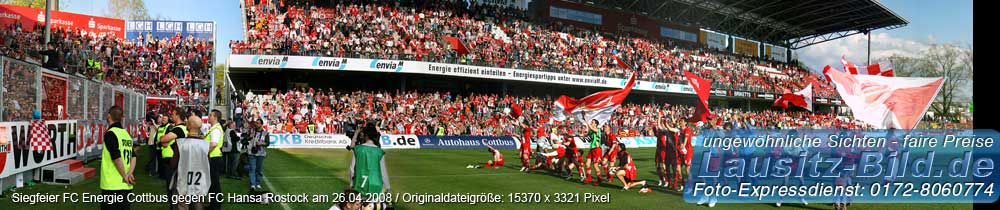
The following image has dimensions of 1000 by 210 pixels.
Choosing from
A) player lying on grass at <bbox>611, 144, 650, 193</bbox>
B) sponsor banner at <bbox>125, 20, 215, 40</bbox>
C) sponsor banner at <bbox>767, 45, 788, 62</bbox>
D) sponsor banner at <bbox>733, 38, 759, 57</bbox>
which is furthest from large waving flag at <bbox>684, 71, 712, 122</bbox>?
sponsor banner at <bbox>767, 45, 788, 62</bbox>

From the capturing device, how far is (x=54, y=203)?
11469 millimetres

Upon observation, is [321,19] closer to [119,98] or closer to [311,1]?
[311,1]

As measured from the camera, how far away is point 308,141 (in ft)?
103

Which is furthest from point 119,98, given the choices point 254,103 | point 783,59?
point 783,59

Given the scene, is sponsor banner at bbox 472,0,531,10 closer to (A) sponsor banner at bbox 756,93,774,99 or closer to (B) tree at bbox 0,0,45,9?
(A) sponsor banner at bbox 756,93,774,99

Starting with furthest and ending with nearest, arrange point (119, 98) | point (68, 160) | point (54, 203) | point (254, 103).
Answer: point (254, 103) < point (119, 98) < point (68, 160) < point (54, 203)

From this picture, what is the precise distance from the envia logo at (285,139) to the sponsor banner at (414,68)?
6733mm

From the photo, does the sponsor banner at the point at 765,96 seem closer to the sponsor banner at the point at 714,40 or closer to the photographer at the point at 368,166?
the sponsor banner at the point at 714,40

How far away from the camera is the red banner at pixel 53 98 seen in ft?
48.8

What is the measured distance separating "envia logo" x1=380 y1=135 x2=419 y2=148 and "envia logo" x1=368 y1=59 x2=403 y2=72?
22.0ft

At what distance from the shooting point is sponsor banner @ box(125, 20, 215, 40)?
55.0 meters

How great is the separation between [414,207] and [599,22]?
49.6 m

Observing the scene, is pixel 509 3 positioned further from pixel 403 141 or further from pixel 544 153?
pixel 544 153

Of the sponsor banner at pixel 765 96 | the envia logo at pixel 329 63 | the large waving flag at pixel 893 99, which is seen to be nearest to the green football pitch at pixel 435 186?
the large waving flag at pixel 893 99
